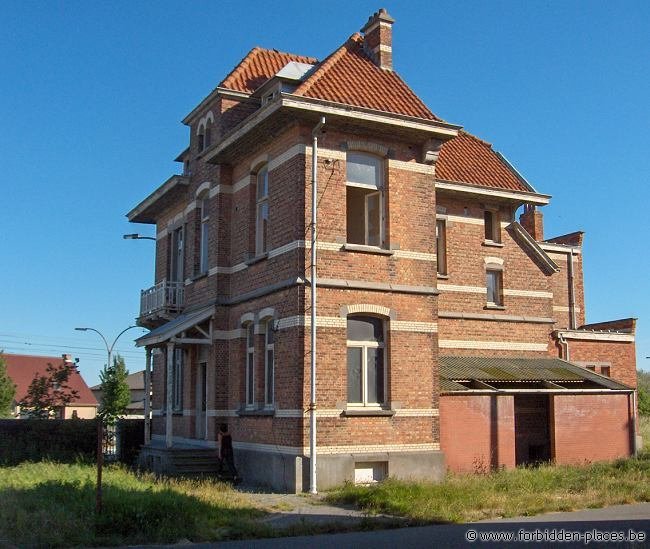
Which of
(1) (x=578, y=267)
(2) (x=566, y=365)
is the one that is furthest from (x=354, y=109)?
(1) (x=578, y=267)

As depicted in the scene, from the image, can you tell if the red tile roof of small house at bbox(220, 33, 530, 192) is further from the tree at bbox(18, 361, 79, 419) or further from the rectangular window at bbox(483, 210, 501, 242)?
the tree at bbox(18, 361, 79, 419)

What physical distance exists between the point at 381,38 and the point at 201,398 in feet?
37.2

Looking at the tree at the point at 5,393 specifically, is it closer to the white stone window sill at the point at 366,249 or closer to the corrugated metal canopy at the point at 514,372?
the corrugated metal canopy at the point at 514,372

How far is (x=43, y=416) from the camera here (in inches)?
1171

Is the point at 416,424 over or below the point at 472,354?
below

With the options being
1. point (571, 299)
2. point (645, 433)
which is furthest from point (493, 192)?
point (645, 433)

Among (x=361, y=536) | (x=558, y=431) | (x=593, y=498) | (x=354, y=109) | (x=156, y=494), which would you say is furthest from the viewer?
Result: (x=558, y=431)

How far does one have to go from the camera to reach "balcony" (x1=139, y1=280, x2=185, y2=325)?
24609mm

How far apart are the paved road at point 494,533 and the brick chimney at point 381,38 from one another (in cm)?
1292

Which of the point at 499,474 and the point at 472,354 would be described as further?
the point at 472,354

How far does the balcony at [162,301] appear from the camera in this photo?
24609mm

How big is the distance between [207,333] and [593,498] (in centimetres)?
1088

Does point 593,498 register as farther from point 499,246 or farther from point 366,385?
point 499,246

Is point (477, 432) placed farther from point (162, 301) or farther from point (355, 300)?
point (162, 301)
